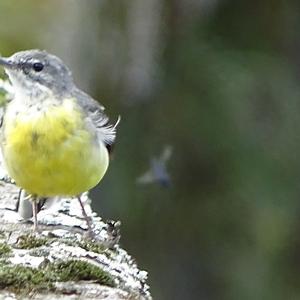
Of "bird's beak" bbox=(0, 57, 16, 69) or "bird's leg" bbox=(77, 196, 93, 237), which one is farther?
"bird's beak" bbox=(0, 57, 16, 69)

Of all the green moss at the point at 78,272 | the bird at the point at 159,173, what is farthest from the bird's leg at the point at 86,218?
the bird at the point at 159,173

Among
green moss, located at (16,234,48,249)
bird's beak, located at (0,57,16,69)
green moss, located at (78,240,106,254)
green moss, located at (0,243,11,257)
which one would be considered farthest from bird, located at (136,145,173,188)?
green moss, located at (0,243,11,257)

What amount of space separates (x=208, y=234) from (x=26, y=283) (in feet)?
16.9

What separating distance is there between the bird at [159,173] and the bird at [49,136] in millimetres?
2499

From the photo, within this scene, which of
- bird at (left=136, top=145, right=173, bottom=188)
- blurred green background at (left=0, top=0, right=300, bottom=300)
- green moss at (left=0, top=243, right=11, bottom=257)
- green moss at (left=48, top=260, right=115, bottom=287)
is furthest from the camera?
blurred green background at (left=0, top=0, right=300, bottom=300)

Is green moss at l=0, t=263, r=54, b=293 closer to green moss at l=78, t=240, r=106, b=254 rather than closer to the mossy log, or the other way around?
the mossy log

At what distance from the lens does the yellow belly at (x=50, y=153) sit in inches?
201

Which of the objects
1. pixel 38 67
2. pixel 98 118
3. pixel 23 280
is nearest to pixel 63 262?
pixel 23 280

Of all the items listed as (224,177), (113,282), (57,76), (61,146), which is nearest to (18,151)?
(61,146)

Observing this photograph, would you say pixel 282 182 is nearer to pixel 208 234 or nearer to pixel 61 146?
pixel 208 234

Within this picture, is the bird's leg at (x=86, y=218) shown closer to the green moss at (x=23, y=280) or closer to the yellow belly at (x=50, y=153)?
the yellow belly at (x=50, y=153)

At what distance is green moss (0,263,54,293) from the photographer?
3.89m

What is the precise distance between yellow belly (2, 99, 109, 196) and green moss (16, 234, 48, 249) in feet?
2.00

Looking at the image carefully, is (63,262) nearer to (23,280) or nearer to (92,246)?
(23,280)
